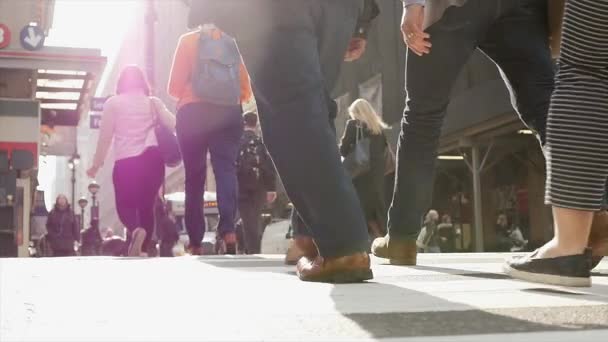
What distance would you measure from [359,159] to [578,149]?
3871 millimetres

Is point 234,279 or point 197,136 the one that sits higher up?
point 197,136

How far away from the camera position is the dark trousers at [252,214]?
676cm

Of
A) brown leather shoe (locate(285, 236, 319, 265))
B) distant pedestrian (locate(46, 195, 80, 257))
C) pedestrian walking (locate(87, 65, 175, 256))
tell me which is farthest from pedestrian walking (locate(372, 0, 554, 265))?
distant pedestrian (locate(46, 195, 80, 257))

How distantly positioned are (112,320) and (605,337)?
3.03 feet

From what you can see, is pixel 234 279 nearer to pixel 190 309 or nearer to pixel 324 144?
pixel 324 144

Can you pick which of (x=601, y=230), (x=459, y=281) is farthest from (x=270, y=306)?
(x=601, y=230)

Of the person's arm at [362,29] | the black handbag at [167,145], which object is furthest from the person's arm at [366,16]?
the black handbag at [167,145]

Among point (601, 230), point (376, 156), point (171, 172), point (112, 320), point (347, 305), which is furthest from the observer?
point (171, 172)

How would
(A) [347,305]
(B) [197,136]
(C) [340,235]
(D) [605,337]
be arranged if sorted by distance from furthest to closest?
(B) [197,136] → (C) [340,235] → (A) [347,305] → (D) [605,337]

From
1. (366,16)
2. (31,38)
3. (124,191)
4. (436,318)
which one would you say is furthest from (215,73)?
(31,38)

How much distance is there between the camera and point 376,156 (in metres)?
6.34

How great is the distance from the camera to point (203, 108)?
5371 mm

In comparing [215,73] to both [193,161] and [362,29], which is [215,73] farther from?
[362,29]

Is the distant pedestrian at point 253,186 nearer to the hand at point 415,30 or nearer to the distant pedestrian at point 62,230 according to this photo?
the hand at point 415,30
